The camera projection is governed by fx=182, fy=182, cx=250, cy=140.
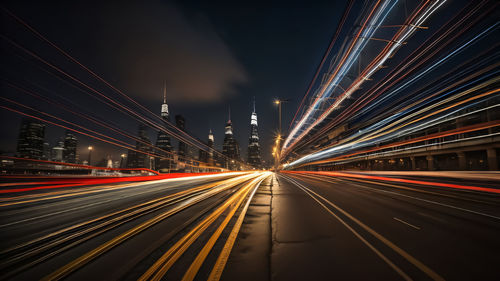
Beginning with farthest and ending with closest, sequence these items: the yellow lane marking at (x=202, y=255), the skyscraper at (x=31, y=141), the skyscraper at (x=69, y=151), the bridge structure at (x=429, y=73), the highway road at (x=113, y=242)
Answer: the skyscraper at (x=69, y=151) → the skyscraper at (x=31, y=141) → the bridge structure at (x=429, y=73) → the highway road at (x=113, y=242) → the yellow lane marking at (x=202, y=255)

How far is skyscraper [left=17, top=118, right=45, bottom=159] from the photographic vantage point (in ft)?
232

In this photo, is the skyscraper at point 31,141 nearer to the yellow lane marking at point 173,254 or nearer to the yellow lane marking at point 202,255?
the yellow lane marking at point 173,254

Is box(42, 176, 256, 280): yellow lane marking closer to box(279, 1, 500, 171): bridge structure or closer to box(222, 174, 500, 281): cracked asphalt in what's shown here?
box(222, 174, 500, 281): cracked asphalt

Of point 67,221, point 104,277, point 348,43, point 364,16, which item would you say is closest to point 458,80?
point 348,43

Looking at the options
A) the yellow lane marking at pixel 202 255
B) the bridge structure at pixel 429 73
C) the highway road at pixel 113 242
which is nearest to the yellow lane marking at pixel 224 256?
the highway road at pixel 113 242

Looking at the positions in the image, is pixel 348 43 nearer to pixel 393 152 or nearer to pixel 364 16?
pixel 364 16

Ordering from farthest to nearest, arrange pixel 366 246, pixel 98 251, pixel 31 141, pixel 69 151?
pixel 69 151 < pixel 31 141 < pixel 366 246 < pixel 98 251

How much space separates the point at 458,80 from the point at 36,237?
3105 centimetres

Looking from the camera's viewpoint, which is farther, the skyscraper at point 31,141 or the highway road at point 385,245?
the skyscraper at point 31,141

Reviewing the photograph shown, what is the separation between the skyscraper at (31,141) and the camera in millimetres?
70625

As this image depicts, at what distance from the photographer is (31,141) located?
74250mm

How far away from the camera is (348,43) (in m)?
19.2

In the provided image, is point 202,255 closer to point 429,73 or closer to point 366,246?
point 366,246

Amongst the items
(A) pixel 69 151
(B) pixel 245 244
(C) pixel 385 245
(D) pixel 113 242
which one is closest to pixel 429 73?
(C) pixel 385 245
